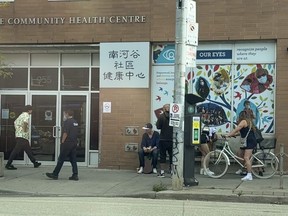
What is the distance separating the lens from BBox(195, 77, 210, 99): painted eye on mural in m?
14.2

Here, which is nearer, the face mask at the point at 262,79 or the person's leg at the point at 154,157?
the person's leg at the point at 154,157

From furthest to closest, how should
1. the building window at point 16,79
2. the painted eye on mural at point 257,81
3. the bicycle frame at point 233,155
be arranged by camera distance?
the building window at point 16,79
the painted eye on mural at point 257,81
the bicycle frame at point 233,155

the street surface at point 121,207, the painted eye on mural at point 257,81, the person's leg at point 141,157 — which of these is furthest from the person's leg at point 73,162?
the painted eye on mural at point 257,81

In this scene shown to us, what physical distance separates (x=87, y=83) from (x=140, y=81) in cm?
189

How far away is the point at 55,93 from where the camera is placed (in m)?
15.3

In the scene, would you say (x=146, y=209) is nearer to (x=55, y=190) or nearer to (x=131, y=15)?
(x=55, y=190)

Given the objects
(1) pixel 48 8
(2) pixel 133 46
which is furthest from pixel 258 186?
(1) pixel 48 8

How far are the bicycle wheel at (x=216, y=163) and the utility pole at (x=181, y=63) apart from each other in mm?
1984

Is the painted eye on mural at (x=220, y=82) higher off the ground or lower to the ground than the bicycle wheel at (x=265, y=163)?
higher

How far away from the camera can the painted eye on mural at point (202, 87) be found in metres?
14.2

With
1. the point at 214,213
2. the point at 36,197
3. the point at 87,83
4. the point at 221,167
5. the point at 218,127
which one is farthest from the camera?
the point at 87,83

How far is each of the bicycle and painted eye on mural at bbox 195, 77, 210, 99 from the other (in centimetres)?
188

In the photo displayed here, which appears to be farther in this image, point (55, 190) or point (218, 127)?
point (218, 127)

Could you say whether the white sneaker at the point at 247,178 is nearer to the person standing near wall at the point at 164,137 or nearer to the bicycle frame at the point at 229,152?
the bicycle frame at the point at 229,152
